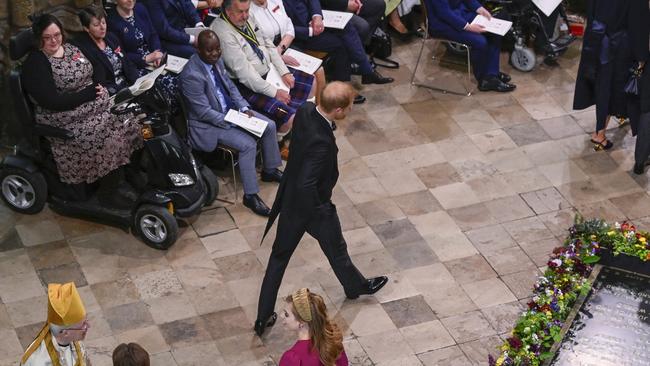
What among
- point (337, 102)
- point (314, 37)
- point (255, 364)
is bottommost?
point (255, 364)

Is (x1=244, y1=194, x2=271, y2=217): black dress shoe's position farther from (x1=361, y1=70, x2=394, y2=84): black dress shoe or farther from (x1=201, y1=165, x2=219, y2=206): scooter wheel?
(x1=361, y1=70, x2=394, y2=84): black dress shoe

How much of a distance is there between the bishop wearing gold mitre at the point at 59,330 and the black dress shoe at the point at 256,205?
312cm

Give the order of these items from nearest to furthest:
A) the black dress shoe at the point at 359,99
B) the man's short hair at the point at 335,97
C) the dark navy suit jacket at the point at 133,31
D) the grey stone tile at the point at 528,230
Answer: the man's short hair at the point at 335,97 < the grey stone tile at the point at 528,230 < the dark navy suit jacket at the point at 133,31 < the black dress shoe at the point at 359,99

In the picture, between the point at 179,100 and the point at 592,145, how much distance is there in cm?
362

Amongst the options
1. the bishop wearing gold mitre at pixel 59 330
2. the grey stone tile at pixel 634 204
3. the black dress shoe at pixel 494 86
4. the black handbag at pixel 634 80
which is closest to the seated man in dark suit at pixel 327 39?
the black dress shoe at pixel 494 86

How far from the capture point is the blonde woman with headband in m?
6.49

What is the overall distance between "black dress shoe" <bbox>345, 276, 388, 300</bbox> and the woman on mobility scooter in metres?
1.86

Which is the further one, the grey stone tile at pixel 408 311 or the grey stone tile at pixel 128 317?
the grey stone tile at pixel 408 311

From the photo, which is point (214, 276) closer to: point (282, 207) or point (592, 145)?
point (282, 207)

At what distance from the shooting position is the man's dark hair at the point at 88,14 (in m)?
8.91

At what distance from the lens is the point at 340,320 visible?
8.55m

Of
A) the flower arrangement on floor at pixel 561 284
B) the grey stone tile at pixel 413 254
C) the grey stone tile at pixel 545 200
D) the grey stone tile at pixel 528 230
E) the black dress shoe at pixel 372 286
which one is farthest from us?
the grey stone tile at pixel 545 200

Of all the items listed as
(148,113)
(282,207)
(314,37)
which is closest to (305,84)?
(314,37)

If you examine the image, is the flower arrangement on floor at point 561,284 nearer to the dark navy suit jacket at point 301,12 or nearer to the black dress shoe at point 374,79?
the black dress shoe at point 374,79
